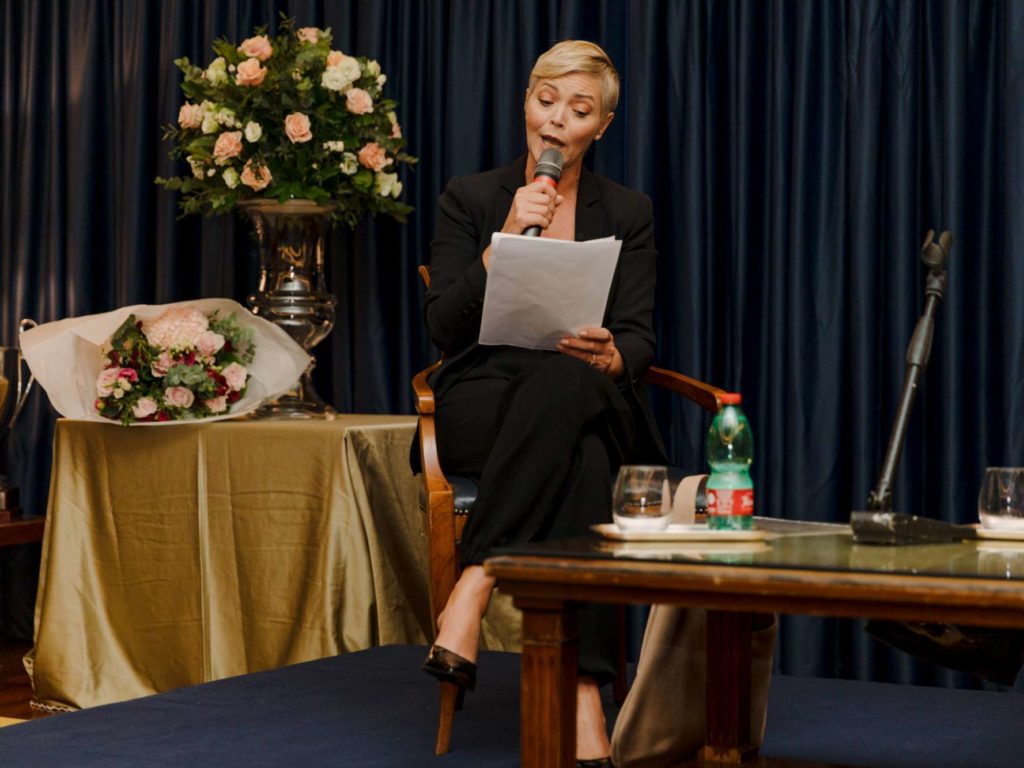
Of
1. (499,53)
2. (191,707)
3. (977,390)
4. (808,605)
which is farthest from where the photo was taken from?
(499,53)

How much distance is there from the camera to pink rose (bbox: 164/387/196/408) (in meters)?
3.04

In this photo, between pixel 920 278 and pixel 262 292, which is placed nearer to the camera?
pixel 920 278

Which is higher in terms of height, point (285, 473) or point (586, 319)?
point (586, 319)

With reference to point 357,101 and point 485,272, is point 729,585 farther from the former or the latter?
point 357,101

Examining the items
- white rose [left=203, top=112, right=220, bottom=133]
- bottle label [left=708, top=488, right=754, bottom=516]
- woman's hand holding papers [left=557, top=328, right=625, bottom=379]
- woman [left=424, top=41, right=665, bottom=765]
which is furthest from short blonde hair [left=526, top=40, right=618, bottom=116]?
bottle label [left=708, top=488, right=754, bottom=516]

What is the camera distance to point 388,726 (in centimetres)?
251

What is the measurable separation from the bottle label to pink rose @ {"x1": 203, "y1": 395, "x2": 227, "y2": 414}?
1.67 metres

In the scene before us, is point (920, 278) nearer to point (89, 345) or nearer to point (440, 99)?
point (440, 99)

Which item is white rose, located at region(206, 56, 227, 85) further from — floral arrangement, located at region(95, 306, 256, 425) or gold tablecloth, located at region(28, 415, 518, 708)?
gold tablecloth, located at region(28, 415, 518, 708)

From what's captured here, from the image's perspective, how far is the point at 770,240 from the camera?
3.18 meters

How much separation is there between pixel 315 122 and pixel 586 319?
1.09 meters

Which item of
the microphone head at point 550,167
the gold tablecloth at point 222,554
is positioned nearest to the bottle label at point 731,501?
the microphone head at point 550,167

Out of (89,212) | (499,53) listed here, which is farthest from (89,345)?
(499,53)

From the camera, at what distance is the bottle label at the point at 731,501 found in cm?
167
